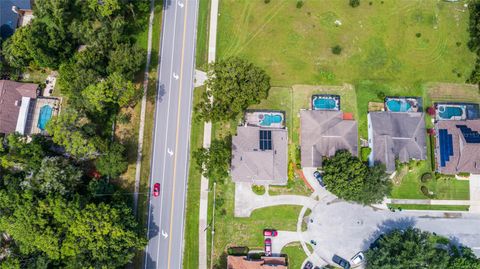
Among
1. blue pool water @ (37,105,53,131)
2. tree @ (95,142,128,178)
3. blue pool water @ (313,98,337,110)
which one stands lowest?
tree @ (95,142,128,178)

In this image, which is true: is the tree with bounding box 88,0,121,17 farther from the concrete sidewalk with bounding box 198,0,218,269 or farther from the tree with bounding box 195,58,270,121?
the tree with bounding box 195,58,270,121

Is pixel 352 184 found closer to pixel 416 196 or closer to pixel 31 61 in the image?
pixel 416 196

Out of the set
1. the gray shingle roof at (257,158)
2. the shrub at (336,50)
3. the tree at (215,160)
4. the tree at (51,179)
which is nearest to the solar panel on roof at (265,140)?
the gray shingle roof at (257,158)

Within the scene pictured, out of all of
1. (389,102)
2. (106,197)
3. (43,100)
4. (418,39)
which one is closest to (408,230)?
(389,102)

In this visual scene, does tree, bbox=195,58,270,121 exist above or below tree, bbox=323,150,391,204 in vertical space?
above

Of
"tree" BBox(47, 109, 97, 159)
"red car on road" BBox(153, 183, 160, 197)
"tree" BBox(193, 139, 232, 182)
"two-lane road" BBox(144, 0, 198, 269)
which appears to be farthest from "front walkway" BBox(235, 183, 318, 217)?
"tree" BBox(47, 109, 97, 159)

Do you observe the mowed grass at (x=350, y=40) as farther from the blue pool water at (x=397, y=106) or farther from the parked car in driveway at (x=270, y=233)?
the parked car in driveway at (x=270, y=233)
